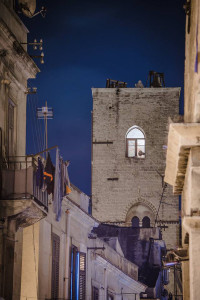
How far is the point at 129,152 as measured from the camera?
5188cm

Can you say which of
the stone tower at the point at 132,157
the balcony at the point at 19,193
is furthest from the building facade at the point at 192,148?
the stone tower at the point at 132,157

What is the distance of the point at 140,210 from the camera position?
167ft

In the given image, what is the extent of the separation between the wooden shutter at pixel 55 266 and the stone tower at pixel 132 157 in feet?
86.0

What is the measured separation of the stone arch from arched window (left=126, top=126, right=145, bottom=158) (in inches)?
128

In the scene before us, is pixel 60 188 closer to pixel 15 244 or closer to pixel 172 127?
pixel 15 244

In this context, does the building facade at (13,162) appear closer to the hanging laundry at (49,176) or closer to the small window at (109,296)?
the hanging laundry at (49,176)

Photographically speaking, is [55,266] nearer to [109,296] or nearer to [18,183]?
[18,183]

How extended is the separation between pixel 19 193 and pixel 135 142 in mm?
33206

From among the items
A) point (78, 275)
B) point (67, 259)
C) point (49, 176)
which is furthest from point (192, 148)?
point (78, 275)

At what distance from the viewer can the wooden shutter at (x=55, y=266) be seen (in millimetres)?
23797

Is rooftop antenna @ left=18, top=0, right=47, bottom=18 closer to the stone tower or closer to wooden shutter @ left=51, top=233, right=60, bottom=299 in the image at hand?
wooden shutter @ left=51, top=233, right=60, bottom=299

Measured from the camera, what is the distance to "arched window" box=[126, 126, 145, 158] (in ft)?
169

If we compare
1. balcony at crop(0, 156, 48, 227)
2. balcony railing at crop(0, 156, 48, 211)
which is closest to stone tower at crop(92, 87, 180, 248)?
balcony at crop(0, 156, 48, 227)

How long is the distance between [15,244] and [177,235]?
3090 cm
